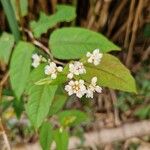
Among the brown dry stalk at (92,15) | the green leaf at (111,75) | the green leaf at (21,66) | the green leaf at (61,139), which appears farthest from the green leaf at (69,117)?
the brown dry stalk at (92,15)

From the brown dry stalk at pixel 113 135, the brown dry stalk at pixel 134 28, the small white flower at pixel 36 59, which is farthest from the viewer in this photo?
the brown dry stalk at pixel 113 135

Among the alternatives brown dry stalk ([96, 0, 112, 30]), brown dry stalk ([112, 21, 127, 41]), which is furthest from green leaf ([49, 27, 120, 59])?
brown dry stalk ([112, 21, 127, 41])

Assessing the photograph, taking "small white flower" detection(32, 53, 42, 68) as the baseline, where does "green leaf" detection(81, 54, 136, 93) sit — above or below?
above

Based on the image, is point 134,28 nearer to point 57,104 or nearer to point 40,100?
point 57,104

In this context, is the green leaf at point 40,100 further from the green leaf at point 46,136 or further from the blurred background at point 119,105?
the blurred background at point 119,105

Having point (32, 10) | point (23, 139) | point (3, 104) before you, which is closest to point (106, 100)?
point (23, 139)

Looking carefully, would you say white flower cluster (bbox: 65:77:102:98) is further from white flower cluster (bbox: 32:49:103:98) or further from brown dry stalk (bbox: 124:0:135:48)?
brown dry stalk (bbox: 124:0:135:48)
